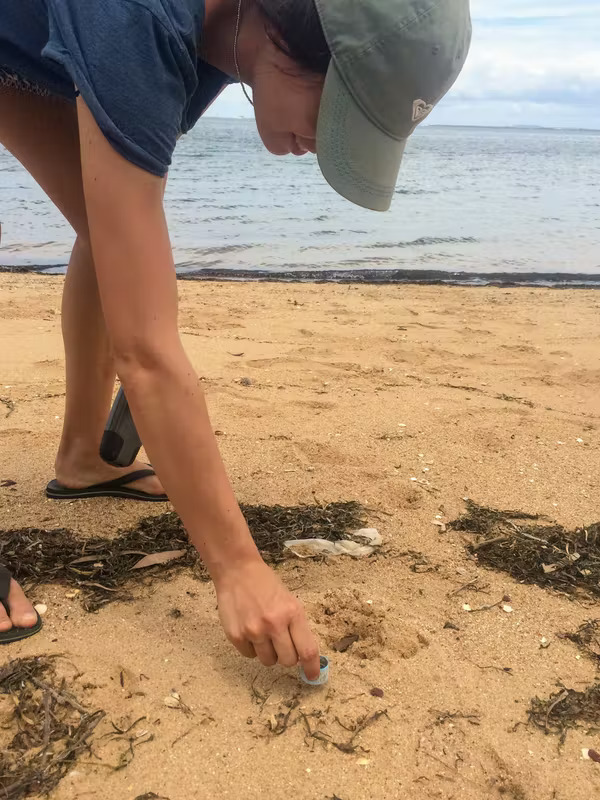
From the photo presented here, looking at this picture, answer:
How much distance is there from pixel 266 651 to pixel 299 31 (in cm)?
117

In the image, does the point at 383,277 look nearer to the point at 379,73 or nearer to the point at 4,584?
the point at 4,584

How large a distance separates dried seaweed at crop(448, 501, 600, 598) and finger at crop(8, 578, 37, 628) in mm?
1232

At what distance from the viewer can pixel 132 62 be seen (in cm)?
119

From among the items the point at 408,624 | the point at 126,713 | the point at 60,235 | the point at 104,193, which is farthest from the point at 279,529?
the point at 60,235

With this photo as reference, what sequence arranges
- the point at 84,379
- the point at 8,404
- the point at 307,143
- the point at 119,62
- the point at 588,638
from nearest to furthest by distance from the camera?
the point at 119,62 < the point at 307,143 < the point at 588,638 < the point at 84,379 < the point at 8,404

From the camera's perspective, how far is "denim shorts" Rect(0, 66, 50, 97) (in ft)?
5.44

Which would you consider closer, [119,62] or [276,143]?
[119,62]

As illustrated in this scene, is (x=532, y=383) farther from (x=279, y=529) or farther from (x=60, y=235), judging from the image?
(x=60, y=235)

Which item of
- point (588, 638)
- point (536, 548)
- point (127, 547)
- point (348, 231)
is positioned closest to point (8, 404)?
point (127, 547)

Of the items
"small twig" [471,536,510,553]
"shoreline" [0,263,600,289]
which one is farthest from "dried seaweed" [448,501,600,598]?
"shoreline" [0,263,600,289]

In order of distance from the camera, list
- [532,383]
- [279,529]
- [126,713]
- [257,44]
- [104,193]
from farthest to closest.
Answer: [532,383], [279,529], [126,713], [257,44], [104,193]

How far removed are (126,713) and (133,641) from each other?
0.23 metres

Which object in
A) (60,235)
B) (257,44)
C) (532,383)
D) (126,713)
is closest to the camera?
(257,44)

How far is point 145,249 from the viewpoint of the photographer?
129 cm
